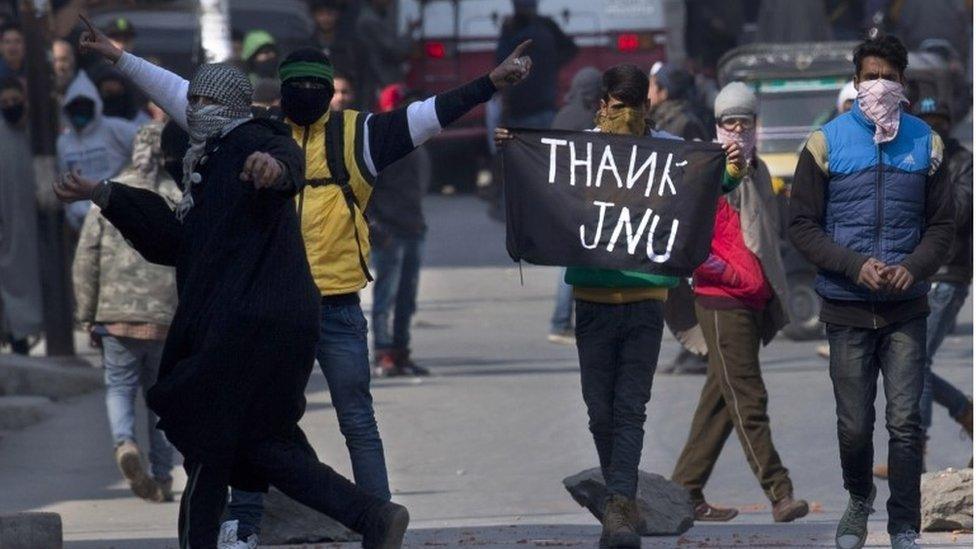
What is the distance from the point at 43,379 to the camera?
44.0ft

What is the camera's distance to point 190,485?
712 cm

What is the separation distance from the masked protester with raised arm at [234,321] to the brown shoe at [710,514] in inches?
104

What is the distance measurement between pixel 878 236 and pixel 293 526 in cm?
238

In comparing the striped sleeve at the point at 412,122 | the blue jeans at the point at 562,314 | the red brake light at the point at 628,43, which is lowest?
the blue jeans at the point at 562,314

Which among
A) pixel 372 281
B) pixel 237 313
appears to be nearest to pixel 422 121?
pixel 237 313

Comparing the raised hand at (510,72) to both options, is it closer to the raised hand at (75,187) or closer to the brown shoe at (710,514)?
the raised hand at (75,187)

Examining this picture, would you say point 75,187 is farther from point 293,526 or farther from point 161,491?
point 161,491

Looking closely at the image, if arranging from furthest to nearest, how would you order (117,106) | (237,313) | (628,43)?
(628,43) < (117,106) < (237,313)

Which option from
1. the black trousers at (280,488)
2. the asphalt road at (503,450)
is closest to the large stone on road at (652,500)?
the asphalt road at (503,450)

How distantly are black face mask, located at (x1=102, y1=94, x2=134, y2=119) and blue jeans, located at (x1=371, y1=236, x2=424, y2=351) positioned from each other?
2.45 meters

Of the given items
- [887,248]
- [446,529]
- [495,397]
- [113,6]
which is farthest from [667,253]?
[113,6]

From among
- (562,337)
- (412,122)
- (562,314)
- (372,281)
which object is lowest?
(562,337)

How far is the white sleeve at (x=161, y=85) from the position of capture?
7.70 m

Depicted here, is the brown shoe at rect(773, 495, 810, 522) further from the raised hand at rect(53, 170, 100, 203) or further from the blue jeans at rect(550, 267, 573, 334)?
the blue jeans at rect(550, 267, 573, 334)
